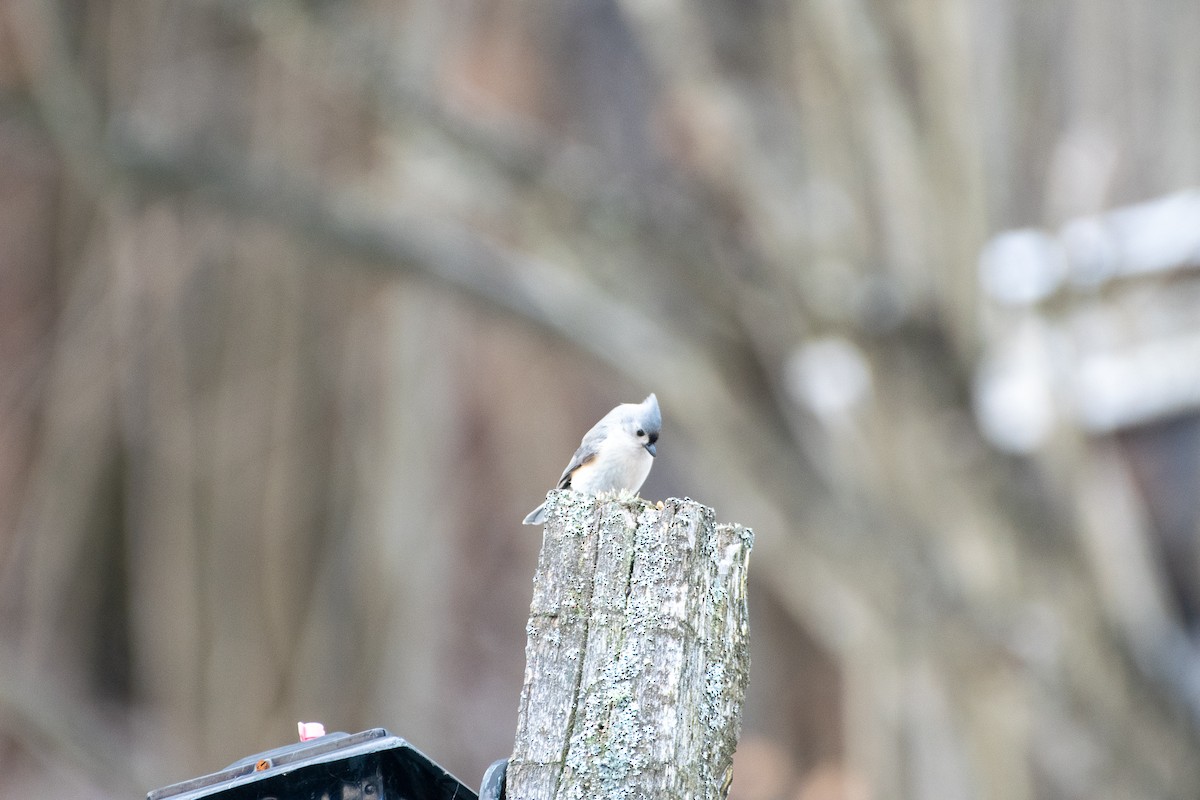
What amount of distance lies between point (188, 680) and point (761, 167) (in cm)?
355

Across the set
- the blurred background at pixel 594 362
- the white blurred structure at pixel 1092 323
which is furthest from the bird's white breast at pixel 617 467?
the white blurred structure at pixel 1092 323

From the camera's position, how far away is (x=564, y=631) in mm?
1406

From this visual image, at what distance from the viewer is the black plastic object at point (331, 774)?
4.76 ft

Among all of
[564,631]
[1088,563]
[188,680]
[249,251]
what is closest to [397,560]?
[188,680]

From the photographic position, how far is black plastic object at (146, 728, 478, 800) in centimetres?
145

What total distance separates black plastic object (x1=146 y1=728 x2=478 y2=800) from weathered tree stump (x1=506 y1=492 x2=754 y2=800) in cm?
15

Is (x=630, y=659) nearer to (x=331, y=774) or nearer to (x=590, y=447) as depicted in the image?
(x=331, y=774)

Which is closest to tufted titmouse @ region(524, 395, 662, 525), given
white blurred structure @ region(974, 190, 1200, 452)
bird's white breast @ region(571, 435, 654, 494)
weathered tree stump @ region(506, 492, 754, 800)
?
bird's white breast @ region(571, 435, 654, 494)

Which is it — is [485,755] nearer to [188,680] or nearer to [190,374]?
[188,680]

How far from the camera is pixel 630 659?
1380 millimetres

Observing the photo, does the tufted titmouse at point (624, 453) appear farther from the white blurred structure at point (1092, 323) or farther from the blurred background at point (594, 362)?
the white blurred structure at point (1092, 323)

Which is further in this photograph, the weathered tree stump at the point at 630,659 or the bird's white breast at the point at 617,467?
the bird's white breast at the point at 617,467

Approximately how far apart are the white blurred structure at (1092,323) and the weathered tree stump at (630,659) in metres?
3.40

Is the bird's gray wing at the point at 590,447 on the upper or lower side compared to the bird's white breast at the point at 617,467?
upper
